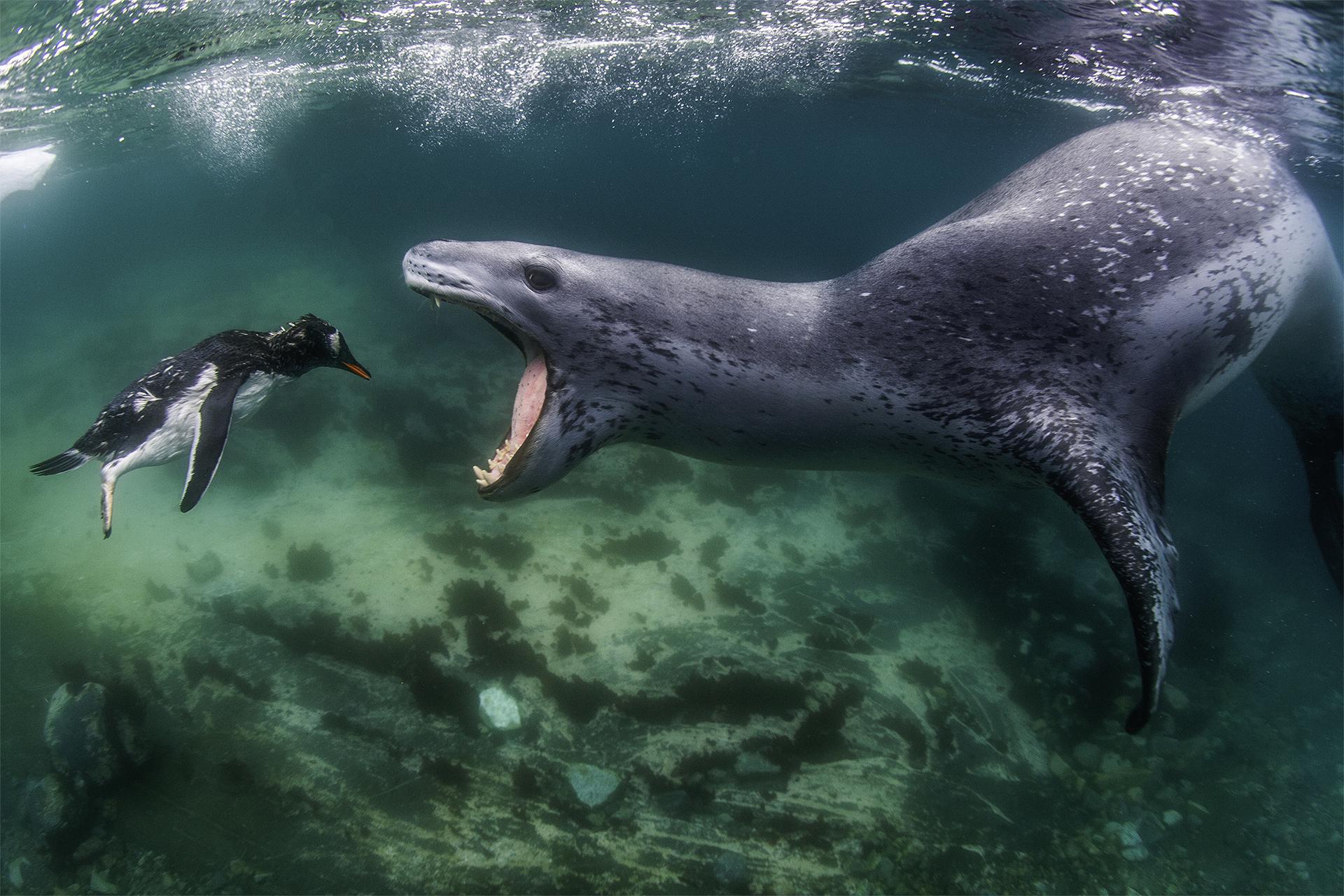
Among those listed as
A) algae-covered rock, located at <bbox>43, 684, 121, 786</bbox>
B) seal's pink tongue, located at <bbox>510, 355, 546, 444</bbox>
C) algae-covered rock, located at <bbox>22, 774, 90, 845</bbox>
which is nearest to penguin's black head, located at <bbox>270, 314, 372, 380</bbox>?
seal's pink tongue, located at <bbox>510, 355, 546, 444</bbox>

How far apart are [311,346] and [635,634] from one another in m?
3.08

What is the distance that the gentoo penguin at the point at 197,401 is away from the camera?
3.74 meters

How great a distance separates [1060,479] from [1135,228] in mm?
1225

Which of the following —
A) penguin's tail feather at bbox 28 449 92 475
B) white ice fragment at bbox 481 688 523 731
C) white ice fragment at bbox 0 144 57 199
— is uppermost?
penguin's tail feather at bbox 28 449 92 475

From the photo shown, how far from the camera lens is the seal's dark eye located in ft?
8.18

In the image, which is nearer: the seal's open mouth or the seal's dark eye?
the seal's open mouth

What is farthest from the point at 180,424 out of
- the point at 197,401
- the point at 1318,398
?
the point at 1318,398

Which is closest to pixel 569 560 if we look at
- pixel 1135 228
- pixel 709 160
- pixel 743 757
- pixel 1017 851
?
pixel 743 757

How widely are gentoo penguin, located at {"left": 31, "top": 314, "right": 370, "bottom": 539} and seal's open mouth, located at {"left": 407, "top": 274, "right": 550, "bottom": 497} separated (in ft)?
6.33

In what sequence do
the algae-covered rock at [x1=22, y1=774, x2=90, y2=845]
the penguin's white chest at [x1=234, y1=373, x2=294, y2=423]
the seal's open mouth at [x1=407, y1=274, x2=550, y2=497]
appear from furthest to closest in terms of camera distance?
the penguin's white chest at [x1=234, y1=373, x2=294, y2=423] → the algae-covered rock at [x1=22, y1=774, x2=90, y2=845] → the seal's open mouth at [x1=407, y1=274, x2=550, y2=497]

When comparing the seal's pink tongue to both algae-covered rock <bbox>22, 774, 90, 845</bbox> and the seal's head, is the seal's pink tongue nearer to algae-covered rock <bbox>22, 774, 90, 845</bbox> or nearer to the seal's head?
the seal's head

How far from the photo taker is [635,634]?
448cm

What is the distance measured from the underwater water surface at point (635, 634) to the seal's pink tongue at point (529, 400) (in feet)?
7.17

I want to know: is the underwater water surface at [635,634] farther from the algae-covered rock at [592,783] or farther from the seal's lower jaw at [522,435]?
the seal's lower jaw at [522,435]
